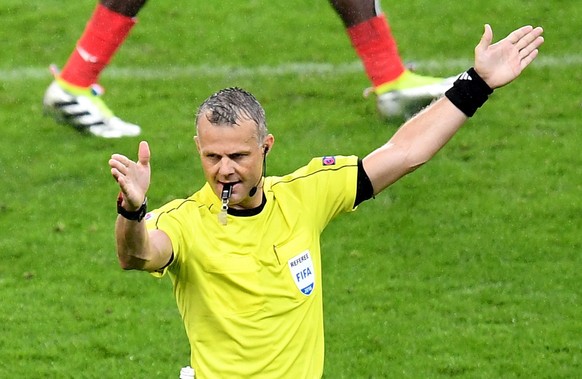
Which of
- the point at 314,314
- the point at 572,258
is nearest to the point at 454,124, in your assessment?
the point at 314,314

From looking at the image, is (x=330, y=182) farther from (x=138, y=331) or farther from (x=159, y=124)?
(x=159, y=124)

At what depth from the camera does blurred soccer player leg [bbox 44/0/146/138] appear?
840 cm

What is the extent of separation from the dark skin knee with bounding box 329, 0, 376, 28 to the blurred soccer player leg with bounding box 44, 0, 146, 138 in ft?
4.12

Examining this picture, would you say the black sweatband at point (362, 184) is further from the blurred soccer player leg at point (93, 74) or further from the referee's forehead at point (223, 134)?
the blurred soccer player leg at point (93, 74)

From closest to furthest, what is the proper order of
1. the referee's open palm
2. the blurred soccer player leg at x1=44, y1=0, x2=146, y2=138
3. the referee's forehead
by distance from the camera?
the referee's forehead
the referee's open palm
the blurred soccer player leg at x1=44, y1=0, x2=146, y2=138

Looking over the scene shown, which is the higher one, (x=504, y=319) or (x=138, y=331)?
(x=504, y=319)

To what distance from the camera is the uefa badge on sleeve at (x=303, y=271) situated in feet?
15.6

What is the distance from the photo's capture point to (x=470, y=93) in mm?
4969

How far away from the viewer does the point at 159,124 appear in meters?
9.29

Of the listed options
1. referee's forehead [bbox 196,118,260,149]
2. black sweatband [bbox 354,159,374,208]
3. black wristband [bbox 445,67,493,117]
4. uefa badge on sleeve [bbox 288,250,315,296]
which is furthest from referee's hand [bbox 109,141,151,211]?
black wristband [bbox 445,67,493,117]

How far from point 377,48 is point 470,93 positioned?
3427mm

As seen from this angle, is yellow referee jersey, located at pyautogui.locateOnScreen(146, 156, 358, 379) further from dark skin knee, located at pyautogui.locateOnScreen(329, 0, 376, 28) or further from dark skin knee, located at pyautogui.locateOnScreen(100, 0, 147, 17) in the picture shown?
dark skin knee, located at pyautogui.locateOnScreen(100, 0, 147, 17)

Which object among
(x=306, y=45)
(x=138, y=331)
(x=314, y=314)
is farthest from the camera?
(x=306, y=45)

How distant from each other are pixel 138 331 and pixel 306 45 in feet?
13.2
